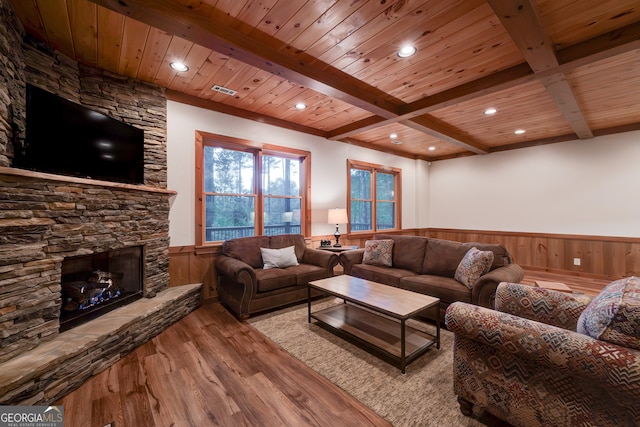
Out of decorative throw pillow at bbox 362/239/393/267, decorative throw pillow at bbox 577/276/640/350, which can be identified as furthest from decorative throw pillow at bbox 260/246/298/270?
decorative throw pillow at bbox 577/276/640/350

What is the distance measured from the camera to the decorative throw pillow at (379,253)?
3.87 meters

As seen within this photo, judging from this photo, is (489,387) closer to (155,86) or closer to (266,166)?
(266,166)

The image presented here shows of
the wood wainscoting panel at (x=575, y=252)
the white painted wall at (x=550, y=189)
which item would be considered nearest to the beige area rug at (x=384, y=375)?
the wood wainscoting panel at (x=575, y=252)

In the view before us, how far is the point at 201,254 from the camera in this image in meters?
3.62

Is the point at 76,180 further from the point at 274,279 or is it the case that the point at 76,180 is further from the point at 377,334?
the point at 377,334

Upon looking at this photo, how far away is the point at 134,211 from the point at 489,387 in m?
3.35

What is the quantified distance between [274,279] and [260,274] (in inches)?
7.5

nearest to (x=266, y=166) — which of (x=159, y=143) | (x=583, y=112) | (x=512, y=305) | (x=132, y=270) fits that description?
(x=159, y=143)

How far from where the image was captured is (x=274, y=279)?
3.25m

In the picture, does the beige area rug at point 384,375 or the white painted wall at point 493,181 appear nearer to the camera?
the beige area rug at point 384,375

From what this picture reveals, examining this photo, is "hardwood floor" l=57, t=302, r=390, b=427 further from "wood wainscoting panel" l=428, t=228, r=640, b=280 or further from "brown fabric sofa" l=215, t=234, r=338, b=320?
"wood wainscoting panel" l=428, t=228, r=640, b=280

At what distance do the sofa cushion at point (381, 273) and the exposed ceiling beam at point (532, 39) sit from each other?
8.24 feet

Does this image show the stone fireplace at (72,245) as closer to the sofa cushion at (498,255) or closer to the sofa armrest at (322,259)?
the sofa armrest at (322,259)

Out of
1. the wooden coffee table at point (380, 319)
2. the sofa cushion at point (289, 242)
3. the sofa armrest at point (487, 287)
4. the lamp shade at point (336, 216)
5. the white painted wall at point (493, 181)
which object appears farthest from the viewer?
the lamp shade at point (336, 216)
